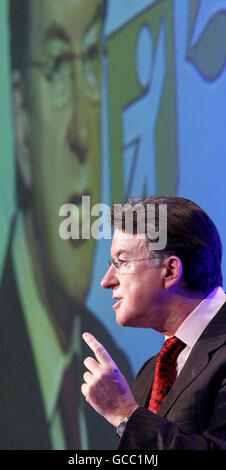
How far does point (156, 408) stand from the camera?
189cm

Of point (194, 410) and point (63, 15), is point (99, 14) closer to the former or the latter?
point (63, 15)

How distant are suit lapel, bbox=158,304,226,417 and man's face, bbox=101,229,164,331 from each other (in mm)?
140

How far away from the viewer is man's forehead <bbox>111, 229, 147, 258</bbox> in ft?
6.33

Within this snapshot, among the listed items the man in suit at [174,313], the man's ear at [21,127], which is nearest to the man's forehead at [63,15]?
the man's ear at [21,127]

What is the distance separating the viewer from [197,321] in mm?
1871

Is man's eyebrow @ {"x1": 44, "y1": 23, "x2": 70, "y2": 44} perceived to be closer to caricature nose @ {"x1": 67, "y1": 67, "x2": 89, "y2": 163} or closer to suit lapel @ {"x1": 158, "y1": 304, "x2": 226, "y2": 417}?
caricature nose @ {"x1": 67, "y1": 67, "x2": 89, "y2": 163}

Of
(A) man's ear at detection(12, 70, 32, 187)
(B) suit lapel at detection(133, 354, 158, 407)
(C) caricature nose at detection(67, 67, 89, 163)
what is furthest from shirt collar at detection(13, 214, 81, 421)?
(B) suit lapel at detection(133, 354, 158, 407)

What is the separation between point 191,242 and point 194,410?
0.42m

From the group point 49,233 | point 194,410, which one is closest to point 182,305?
point 194,410

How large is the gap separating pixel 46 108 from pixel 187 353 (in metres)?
1.72
